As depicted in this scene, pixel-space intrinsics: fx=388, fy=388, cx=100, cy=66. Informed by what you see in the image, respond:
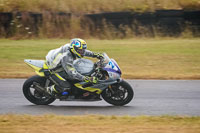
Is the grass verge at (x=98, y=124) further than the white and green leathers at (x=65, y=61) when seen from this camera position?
No

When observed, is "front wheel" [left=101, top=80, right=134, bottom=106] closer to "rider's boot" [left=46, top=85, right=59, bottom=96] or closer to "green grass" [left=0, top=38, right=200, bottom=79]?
"rider's boot" [left=46, top=85, right=59, bottom=96]

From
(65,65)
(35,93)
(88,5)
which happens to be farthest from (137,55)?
(65,65)

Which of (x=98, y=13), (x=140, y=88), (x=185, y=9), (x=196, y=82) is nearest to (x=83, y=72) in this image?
(x=140, y=88)

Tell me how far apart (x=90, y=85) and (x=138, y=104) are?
46.0 inches

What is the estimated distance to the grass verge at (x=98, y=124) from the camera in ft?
18.9

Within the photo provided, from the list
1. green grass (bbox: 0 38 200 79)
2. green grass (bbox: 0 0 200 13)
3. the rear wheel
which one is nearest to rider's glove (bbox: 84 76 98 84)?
the rear wheel

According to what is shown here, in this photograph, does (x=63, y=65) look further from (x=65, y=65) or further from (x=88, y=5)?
(x=88, y=5)

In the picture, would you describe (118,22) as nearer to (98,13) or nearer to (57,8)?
(98,13)

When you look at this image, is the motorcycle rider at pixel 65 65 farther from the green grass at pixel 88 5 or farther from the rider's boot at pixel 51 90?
the green grass at pixel 88 5

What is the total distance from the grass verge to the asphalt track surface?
0.69 metres

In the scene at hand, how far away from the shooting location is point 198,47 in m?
15.9

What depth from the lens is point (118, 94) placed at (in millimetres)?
7762

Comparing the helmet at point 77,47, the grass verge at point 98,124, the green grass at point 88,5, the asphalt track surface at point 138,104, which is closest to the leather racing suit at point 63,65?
the helmet at point 77,47

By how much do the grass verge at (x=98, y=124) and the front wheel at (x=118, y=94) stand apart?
3.31 feet
